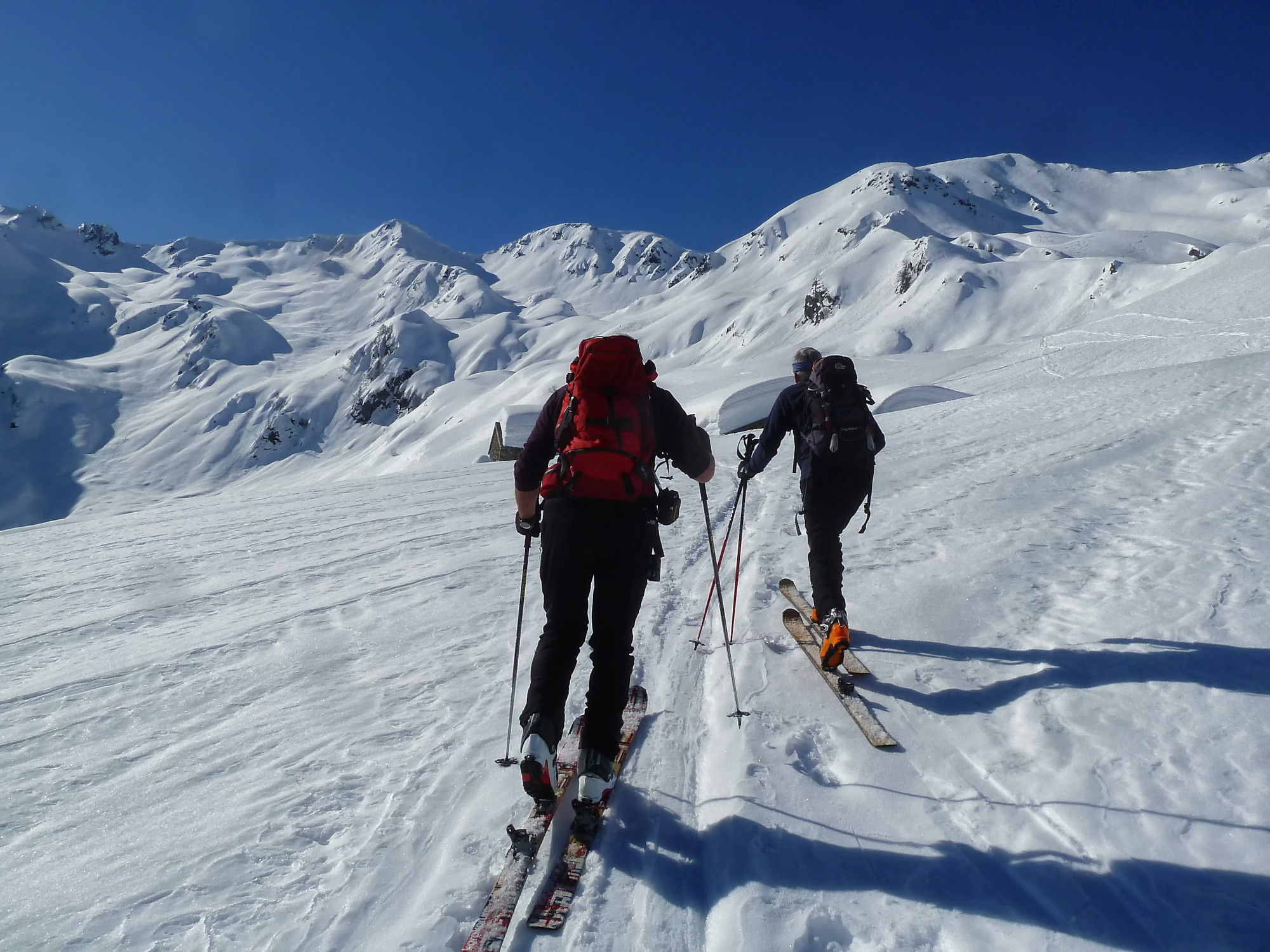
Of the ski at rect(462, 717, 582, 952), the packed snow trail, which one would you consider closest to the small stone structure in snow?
the packed snow trail

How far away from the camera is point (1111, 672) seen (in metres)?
3.81

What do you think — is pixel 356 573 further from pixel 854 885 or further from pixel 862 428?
pixel 854 885

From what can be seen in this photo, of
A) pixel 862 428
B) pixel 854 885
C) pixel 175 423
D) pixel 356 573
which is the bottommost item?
pixel 854 885

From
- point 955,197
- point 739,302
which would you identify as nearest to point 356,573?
point 739,302

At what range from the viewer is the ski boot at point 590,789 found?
2.79 metres

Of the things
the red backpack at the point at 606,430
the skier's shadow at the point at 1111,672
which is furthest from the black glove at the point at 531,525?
the skier's shadow at the point at 1111,672

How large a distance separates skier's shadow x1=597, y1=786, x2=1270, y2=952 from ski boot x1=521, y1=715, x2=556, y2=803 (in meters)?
0.37

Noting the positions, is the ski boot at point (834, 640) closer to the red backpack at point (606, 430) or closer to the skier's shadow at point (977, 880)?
the skier's shadow at point (977, 880)

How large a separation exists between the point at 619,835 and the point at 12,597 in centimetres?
753

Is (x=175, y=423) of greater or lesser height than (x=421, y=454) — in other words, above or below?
above

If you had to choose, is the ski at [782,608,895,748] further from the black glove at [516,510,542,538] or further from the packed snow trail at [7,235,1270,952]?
the black glove at [516,510,542,538]

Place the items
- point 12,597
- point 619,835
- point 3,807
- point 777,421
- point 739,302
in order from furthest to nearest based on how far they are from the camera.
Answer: point 739,302 → point 12,597 → point 777,421 → point 3,807 → point 619,835

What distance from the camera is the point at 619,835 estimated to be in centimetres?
284

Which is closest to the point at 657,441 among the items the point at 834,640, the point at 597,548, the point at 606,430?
the point at 606,430
